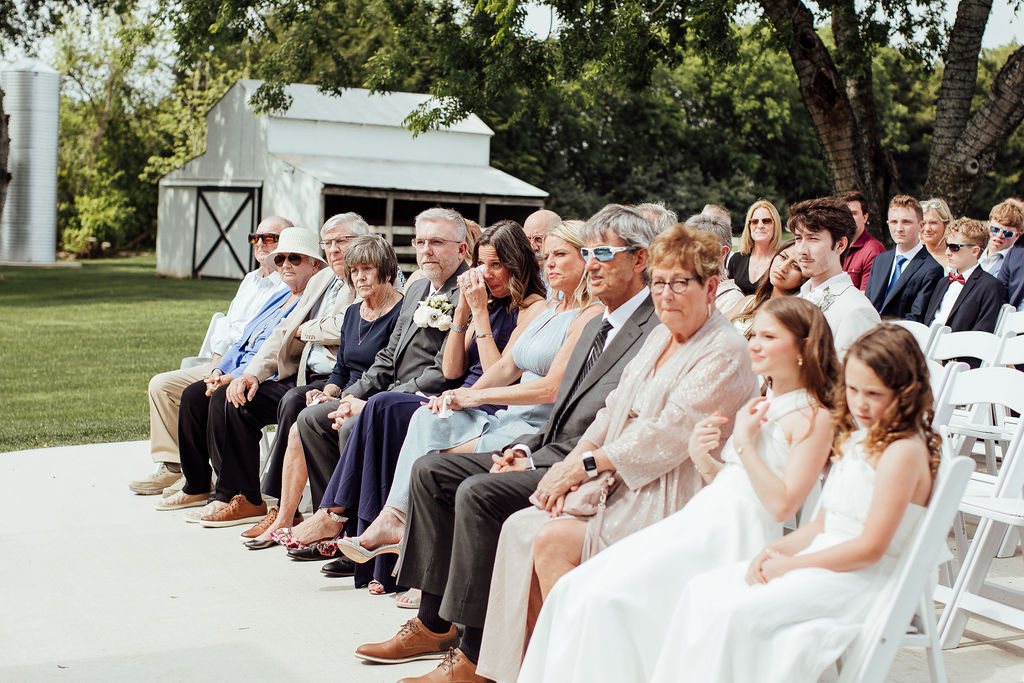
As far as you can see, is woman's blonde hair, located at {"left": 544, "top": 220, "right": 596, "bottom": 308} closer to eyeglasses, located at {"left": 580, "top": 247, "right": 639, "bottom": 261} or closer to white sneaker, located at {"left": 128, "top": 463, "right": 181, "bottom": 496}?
eyeglasses, located at {"left": 580, "top": 247, "right": 639, "bottom": 261}

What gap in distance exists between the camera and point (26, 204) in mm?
41375

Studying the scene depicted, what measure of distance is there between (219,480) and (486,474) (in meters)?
3.12

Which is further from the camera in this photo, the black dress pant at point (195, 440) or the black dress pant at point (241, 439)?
the black dress pant at point (195, 440)

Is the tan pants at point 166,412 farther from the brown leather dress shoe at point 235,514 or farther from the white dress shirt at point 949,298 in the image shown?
the white dress shirt at point 949,298

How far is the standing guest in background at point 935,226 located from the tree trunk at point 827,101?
A: 4927 mm

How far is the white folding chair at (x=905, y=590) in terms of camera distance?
3.00 m

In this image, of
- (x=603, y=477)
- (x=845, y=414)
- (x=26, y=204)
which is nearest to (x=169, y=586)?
(x=603, y=477)

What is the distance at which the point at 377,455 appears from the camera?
18.8 feet

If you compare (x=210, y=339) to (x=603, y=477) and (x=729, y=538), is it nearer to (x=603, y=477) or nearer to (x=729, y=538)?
(x=603, y=477)

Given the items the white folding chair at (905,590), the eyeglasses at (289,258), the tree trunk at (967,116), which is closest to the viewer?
the white folding chair at (905,590)

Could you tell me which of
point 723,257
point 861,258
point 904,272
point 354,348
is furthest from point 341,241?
point 904,272

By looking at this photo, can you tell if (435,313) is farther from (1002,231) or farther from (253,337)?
(1002,231)

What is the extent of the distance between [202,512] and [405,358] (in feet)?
5.90

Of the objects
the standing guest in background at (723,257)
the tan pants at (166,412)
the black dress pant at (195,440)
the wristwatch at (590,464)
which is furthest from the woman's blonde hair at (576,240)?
the tan pants at (166,412)
